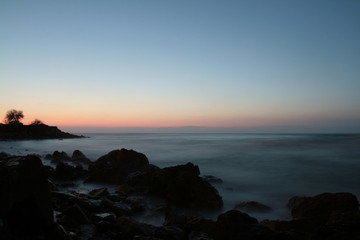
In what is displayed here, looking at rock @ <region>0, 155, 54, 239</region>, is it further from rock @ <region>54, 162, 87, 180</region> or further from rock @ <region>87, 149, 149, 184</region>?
rock @ <region>54, 162, 87, 180</region>

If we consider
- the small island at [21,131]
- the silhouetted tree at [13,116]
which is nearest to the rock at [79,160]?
the small island at [21,131]

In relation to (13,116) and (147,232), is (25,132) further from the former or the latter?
(147,232)

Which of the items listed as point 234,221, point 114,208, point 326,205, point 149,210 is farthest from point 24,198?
point 326,205

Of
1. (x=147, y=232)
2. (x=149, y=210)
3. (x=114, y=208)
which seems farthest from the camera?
(x=149, y=210)

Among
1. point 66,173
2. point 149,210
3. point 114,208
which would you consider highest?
point 114,208

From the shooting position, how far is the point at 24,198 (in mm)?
4059

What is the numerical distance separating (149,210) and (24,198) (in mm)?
4952

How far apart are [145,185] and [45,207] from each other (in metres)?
6.75

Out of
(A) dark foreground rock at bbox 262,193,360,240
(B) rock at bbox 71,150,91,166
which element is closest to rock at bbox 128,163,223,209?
(A) dark foreground rock at bbox 262,193,360,240

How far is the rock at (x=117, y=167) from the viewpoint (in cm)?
1304

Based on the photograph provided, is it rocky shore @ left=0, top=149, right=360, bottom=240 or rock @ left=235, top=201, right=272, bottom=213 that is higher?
rocky shore @ left=0, top=149, right=360, bottom=240

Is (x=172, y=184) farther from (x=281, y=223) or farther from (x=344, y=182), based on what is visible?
(x=344, y=182)

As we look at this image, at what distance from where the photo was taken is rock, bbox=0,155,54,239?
3779 millimetres

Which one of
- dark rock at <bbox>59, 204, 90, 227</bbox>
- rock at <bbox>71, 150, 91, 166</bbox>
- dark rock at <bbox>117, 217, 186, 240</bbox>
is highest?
dark rock at <bbox>59, 204, 90, 227</bbox>
